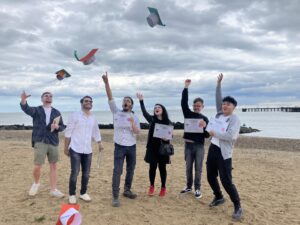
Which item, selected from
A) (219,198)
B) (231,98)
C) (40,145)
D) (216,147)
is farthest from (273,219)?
(40,145)

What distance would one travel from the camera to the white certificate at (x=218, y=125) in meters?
6.34

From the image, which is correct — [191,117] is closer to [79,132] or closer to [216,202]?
[216,202]

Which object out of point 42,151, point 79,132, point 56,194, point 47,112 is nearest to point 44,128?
point 47,112

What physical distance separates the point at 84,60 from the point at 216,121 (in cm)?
284

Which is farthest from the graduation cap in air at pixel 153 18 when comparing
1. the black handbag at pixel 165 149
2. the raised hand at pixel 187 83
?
the black handbag at pixel 165 149

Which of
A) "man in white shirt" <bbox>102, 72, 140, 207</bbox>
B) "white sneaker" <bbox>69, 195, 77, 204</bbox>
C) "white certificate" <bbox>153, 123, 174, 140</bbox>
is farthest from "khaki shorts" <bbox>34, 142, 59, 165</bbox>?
"white certificate" <bbox>153, 123, 174, 140</bbox>

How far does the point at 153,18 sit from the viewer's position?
288 inches

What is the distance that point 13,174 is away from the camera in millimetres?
10117

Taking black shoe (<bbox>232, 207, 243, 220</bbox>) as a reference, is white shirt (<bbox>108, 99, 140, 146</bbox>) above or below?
above

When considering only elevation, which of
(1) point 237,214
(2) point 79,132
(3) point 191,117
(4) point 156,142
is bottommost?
(1) point 237,214

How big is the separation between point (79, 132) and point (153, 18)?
2624mm

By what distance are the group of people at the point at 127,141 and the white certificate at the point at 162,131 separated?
3.1 inches

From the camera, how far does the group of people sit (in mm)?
6438

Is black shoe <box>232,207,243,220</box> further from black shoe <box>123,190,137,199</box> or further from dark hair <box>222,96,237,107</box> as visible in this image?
black shoe <box>123,190,137,199</box>
